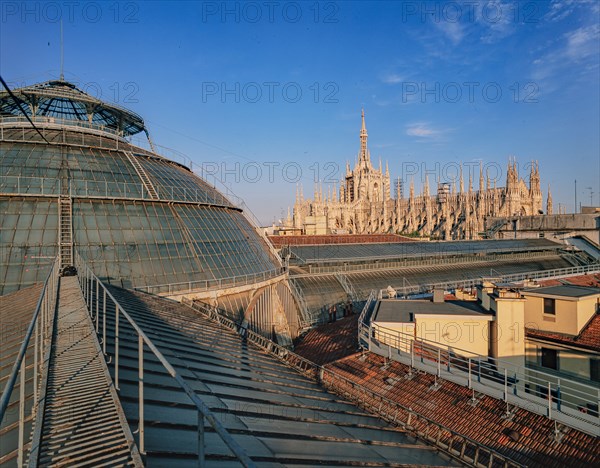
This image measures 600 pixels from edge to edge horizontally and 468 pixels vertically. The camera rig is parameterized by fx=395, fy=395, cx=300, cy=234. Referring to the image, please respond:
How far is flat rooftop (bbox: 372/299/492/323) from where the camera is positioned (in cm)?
1967

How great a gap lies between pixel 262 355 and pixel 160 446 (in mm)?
9242

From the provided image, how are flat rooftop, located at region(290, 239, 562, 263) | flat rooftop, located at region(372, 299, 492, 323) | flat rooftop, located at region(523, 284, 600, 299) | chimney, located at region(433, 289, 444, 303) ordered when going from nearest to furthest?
flat rooftop, located at region(372, 299, 492, 323) < flat rooftop, located at region(523, 284, 600, 299) < chimney, located at region(433, 289, 444, 303) < flat rooftop, located at region(290, 239, 562, 263)

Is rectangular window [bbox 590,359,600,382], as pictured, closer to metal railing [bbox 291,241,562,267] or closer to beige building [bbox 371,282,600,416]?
beige building [bbox 371,282,600,416]

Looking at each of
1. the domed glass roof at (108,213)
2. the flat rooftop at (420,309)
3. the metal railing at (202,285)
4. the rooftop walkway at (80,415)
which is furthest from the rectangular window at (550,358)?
the rooftop walkway at (80,415)

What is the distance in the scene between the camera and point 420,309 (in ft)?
69.8

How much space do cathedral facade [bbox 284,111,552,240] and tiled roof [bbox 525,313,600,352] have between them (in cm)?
6314

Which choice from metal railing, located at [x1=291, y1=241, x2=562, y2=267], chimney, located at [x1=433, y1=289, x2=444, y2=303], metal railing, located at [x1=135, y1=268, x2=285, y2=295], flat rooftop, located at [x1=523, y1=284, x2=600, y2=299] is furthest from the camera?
metal railing, located at [x1=291, y1=241, x2=562, y2=267]

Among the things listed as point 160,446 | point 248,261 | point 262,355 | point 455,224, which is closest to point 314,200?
point 455,224

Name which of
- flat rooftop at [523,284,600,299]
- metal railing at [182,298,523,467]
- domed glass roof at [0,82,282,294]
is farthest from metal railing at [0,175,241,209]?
flat rooftop at [523,284,600,299]

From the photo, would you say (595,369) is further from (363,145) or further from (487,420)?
(363,145)

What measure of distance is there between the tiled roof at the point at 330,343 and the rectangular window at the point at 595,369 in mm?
11112

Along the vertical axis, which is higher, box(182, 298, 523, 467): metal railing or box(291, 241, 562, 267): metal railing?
box(291, 241, 562, 267): metal railing

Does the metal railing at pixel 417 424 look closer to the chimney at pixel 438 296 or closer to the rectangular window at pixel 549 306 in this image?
the chimney at pixel 438 296

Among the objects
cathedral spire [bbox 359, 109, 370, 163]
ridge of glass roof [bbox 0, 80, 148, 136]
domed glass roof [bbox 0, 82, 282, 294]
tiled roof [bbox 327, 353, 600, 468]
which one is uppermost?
cathedral spire [bbox 359, 109, 370, 163]
